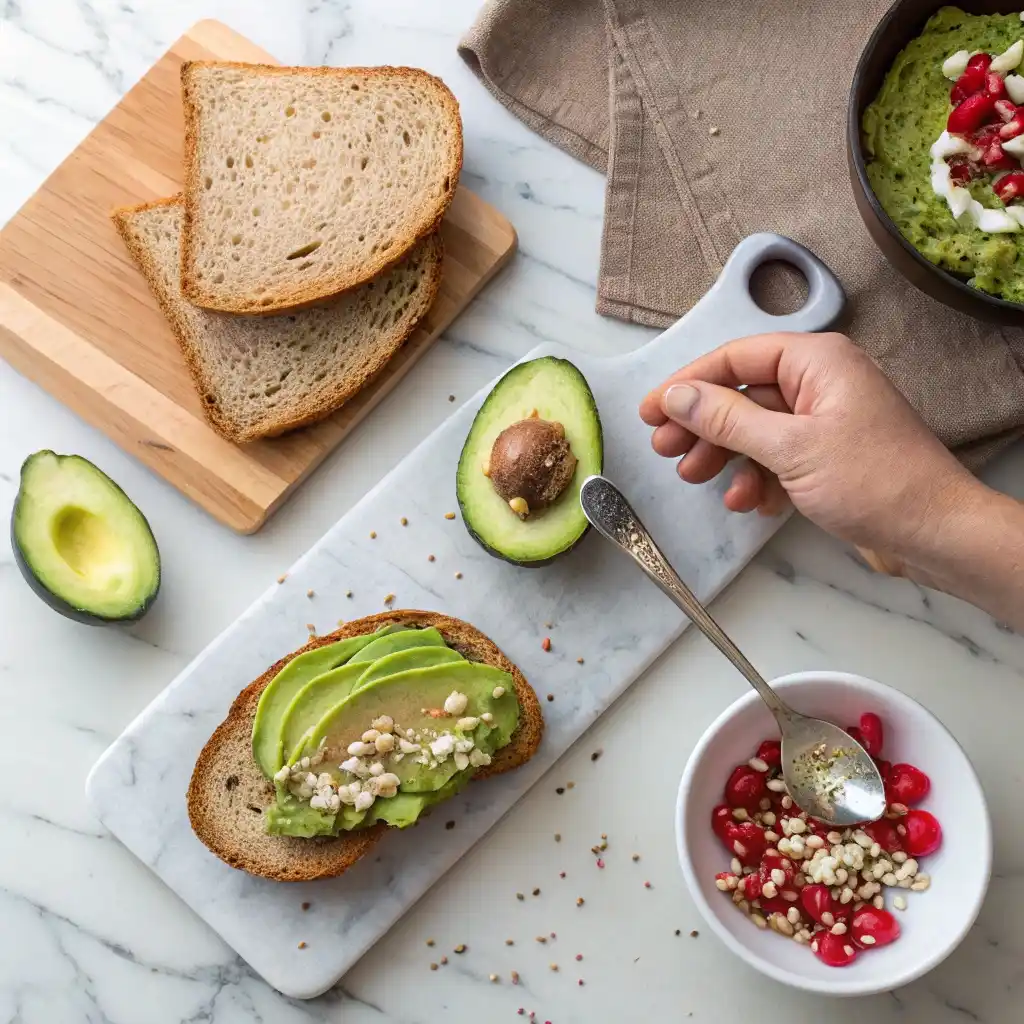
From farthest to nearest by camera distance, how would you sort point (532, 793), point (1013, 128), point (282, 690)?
point (532, 793) < point (282, 690) < point (1013, 128)

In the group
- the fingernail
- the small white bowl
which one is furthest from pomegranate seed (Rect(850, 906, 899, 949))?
the fingernail

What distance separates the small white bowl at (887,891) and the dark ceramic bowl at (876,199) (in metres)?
0.66

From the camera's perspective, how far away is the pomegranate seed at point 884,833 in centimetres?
192

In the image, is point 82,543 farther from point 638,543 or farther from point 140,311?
point 638,543

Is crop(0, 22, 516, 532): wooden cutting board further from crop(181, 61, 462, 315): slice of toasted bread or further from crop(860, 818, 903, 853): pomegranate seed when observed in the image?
crop(860, 818, 903, 853): pomegranate seed

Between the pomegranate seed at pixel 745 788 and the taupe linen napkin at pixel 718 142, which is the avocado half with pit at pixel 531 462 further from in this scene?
the pomegranate seed at pixel 745 788

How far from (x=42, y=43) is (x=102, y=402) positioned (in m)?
0.78

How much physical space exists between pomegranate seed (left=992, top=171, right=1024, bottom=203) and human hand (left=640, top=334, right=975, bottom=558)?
39 cm

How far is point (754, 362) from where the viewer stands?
188cm

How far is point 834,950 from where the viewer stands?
6.13 ft

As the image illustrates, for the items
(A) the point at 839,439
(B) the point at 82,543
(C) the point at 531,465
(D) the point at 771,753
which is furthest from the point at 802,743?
(B) the point at 82,543

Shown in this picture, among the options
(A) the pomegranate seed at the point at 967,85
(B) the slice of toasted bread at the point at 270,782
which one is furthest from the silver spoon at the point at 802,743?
(A) the pomegranate seed at the point at 967,85

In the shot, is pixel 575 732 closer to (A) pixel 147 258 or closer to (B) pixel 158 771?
(B) pixel 158 771

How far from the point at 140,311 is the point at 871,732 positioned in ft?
5.08
